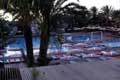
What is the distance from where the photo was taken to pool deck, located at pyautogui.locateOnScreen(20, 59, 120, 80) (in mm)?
5457

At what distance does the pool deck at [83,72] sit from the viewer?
5457mm

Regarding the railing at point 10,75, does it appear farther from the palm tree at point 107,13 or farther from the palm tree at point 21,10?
the palm tree at point 107,13

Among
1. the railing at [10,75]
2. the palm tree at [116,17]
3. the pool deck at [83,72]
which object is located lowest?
the railing at [10,75]

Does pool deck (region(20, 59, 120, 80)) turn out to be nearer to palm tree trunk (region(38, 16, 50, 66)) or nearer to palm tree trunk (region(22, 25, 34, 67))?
palm tree trunk (region(38, 16, 50, 66))

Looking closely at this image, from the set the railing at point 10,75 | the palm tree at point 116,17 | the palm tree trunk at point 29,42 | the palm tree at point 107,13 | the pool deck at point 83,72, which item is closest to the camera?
the pool deck at point 83,72

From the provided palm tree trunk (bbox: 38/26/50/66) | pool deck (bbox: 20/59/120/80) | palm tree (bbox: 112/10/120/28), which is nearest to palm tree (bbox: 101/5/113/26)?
palm tree (bbox: 112/10/120/28)

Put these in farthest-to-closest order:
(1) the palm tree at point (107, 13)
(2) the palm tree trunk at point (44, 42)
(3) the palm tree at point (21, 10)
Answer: (1) the palm tree at point (107, 13), (2) the palm tree trunk at point (44, 42), (3) the palm tree at point (21, 10)

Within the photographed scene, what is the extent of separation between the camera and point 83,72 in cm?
596

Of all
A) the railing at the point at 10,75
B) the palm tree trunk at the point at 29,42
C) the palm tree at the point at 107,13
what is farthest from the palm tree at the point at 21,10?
the palm tree at the point at 107,13

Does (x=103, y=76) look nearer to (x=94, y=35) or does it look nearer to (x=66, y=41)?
(x=66, y=41)

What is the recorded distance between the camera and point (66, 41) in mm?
16047

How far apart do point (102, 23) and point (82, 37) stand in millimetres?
9502

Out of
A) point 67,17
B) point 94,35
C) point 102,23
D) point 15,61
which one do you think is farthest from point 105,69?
point 102,23

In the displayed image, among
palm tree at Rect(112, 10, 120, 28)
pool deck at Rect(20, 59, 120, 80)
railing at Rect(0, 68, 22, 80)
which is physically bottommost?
railing at Rect(0, 68, 22, 80)
